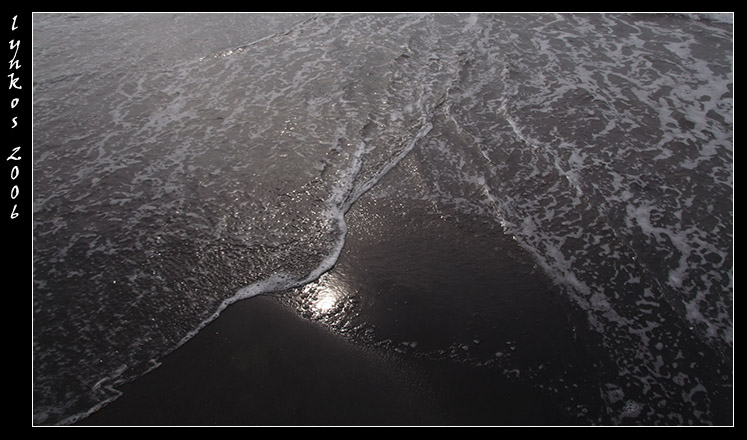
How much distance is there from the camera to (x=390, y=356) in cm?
333

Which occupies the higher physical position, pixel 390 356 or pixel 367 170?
pixel 367 170

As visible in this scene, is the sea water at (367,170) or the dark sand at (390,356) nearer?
the dark sand at (390,356)

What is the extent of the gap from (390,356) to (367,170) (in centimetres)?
241

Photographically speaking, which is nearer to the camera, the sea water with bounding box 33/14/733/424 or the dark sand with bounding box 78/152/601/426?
the dark sand with bounding box 78/152/601/426

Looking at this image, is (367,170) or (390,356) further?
(367,170)

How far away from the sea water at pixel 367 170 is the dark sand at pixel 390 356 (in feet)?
0.71

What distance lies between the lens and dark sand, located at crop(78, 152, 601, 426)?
119 inches

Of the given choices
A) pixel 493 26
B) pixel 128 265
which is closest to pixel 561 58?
pixel 493 26

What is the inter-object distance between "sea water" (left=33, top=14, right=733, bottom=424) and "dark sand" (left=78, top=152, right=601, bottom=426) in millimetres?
216

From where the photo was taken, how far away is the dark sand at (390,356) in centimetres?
303

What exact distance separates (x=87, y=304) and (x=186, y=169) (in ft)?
6.43

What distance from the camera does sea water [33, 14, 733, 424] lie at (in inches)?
139

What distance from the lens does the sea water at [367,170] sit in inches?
139

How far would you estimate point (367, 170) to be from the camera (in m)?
5.13
